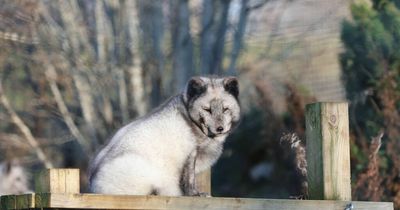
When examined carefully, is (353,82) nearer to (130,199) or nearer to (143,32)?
(143,32)

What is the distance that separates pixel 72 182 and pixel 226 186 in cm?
992

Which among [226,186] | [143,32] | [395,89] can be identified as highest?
[143,32]

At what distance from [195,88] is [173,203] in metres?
0.90

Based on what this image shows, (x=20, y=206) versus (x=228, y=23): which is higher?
(x=228, y=23)

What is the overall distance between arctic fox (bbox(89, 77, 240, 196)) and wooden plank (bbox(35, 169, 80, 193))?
0.30 m

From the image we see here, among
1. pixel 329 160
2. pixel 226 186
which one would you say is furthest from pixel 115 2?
pixel 329 160

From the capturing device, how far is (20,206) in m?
4.44

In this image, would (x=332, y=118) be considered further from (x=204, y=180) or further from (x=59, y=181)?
(x=59, y=181)

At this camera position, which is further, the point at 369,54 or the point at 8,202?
the point at 369,54

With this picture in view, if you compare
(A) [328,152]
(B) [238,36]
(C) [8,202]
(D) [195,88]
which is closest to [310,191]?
(A) [328,152]

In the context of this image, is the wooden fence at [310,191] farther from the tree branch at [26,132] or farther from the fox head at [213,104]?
the tree branch at [26,132]

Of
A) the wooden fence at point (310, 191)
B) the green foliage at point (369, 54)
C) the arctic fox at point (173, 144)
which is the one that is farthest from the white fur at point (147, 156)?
the green foliage at point (369, 54)

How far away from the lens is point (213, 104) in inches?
203

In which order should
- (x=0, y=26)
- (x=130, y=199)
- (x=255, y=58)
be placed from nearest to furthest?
(x=130, y=199)
(x=0, y=26)
(x=255, y=58)
